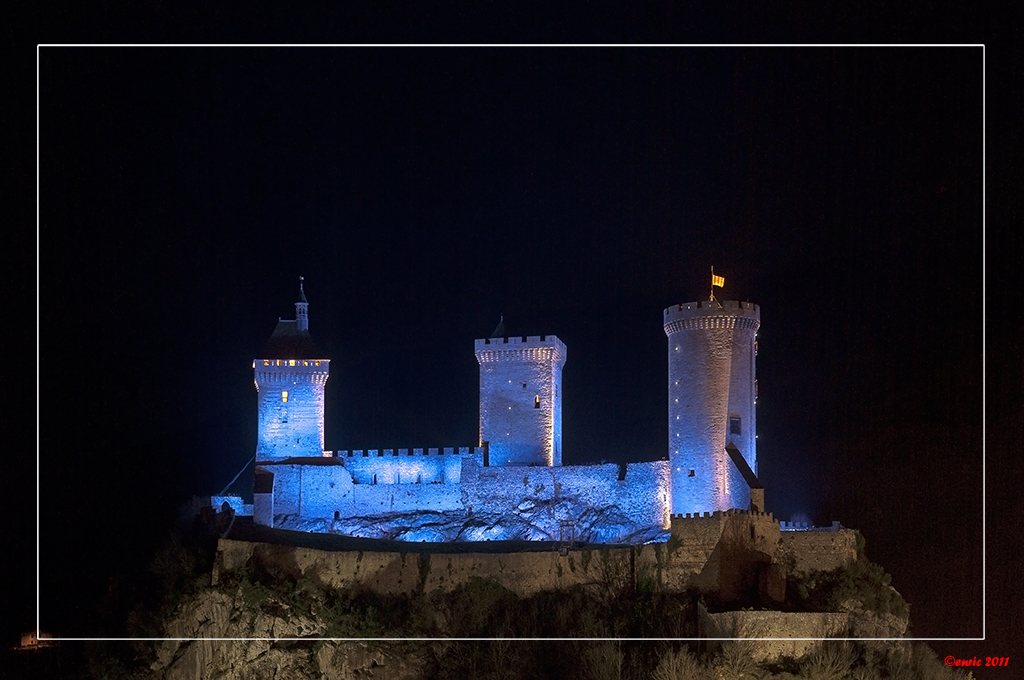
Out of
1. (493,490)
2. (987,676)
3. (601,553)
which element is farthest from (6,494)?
(987,676)

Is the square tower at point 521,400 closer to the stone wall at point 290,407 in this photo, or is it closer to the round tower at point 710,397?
the round tower at point 710,397

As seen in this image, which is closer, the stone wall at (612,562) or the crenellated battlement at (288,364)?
the stone wall at (612,562)

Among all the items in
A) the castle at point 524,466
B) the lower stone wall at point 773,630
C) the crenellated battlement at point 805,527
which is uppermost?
the castle at point 524,466

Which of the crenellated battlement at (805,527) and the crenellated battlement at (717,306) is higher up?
the crenellated battlement at (717,306)

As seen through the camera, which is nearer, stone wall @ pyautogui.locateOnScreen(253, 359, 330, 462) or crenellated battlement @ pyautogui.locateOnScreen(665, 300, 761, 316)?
→ crenellated battlement @ pyautogui.locateOnScreen(665, 300, 761, 316)

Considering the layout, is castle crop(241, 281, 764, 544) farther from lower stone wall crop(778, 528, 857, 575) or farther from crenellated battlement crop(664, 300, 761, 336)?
lower stone wall crop(778, 528, 857, 575)

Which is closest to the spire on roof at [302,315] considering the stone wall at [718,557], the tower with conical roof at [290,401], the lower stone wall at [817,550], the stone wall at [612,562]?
the tower with conical roof at [290,401]

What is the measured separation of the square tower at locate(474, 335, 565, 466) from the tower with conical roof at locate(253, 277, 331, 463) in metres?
6.26

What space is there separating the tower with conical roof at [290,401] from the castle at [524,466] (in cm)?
5

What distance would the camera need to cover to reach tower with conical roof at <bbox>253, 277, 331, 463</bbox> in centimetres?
5894

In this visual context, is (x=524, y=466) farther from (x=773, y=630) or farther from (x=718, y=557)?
(x=773, y=630)

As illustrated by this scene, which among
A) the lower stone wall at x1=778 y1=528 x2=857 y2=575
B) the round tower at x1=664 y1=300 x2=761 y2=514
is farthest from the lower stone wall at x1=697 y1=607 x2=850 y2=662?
the round tower at x1=664 y1=300 x2=761 y2=514

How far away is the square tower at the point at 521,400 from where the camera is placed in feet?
195

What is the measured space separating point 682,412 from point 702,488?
2.91m
